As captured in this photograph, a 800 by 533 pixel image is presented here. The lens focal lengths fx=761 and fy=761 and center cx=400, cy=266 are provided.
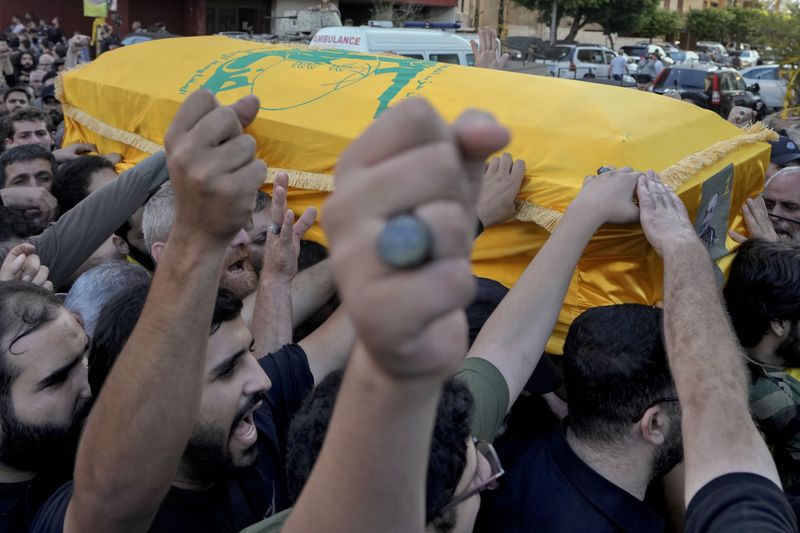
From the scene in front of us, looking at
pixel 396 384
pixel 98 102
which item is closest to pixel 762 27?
pixel 98 102

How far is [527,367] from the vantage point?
5.97 feet

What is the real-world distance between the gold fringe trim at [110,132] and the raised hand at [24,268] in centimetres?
100

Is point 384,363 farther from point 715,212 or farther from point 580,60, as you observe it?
point 580,60

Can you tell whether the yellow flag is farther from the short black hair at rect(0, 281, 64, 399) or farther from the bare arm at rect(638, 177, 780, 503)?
the short black hair at rect(0, 281, 64, 399)

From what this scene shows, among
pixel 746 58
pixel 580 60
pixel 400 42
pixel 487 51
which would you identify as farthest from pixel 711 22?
pixel 487 51

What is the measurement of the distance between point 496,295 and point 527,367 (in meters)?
0.39

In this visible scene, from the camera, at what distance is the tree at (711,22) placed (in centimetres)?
4062

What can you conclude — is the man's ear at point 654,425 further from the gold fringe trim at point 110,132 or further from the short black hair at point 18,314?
the gold fringe trim at point 110,132

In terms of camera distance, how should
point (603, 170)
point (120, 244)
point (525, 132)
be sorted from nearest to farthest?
point (603, 170) < point (525, 132) < point (120, 244)

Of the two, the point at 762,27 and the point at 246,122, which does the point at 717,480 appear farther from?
the point at 762,27

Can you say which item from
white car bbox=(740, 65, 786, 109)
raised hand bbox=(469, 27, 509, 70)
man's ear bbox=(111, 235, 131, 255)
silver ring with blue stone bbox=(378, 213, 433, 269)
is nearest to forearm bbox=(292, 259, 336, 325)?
man's ear bbox=(111, 235, 131, 255)

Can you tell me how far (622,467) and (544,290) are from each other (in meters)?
0.45

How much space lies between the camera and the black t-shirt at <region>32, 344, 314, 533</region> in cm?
152

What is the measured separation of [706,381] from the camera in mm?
1464
